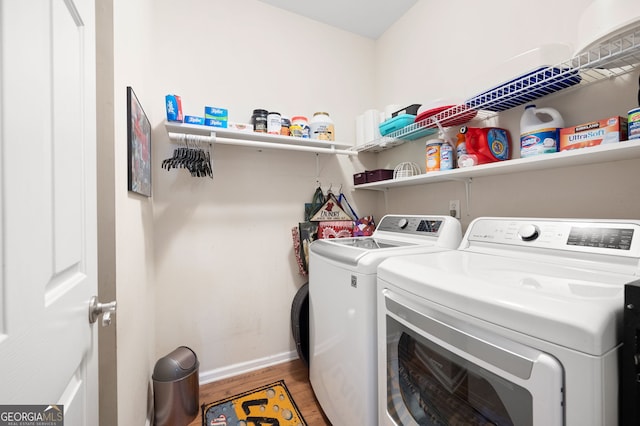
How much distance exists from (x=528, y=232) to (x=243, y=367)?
6.67ft

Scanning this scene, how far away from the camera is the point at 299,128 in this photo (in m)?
1.94

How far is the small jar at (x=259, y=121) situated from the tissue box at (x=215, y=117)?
0.22 meters

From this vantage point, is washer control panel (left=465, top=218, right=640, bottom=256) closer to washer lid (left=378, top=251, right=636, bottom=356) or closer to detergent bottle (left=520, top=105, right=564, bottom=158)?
washer lid (left=378, top=251, right=636, bottom=356)

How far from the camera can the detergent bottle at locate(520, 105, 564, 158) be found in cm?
110

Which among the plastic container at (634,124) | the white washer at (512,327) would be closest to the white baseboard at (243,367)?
the white washer at (512,327)

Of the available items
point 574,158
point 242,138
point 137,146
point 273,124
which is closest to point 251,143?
point 242,138

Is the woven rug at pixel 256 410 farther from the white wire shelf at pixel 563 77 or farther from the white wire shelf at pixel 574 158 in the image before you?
the white wire shelf at pixel 563 77

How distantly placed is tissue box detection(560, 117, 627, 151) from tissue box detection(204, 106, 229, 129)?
1.77 meters

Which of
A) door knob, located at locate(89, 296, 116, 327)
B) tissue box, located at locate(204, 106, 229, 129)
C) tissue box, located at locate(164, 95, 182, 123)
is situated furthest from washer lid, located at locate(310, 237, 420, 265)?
tissue box, located at locate(164, 95, 182, 123)

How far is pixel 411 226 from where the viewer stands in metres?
1.68

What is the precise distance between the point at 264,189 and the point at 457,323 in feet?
5.37

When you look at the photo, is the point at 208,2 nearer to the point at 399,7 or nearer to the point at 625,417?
the point at 399,7

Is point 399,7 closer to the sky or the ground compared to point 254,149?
closer to the sky

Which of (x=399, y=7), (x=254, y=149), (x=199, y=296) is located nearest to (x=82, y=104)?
(x=254, y=149)
